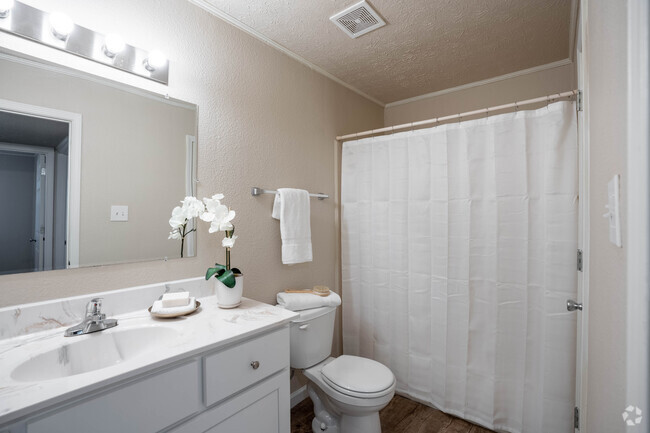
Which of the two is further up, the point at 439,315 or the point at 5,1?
the point at 5,1

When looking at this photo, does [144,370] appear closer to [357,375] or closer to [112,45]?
[357,375]

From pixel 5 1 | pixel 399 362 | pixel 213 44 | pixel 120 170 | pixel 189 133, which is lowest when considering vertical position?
pixel 399 362

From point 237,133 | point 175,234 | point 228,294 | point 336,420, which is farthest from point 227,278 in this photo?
point 336,420

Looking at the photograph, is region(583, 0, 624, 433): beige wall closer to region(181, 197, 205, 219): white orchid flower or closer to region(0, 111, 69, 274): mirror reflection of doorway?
region(181, 197, 205, 219): white orchid flower

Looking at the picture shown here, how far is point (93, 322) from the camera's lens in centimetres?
110

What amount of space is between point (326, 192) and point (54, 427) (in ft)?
6.27

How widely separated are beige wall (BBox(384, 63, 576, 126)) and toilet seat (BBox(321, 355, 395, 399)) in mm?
2184

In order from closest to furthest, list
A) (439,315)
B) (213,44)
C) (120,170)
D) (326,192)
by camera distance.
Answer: (120,170) → (213,44) → (439,315) → (326,192)

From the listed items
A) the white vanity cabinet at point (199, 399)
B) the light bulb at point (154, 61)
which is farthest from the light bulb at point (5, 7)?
the white vanity cabinet at point (199, 399)

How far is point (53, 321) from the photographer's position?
112 centimetres

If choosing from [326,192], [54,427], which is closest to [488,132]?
[326,192]

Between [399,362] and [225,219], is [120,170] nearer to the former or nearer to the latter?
[225,219]

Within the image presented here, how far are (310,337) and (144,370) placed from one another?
1.02 metres

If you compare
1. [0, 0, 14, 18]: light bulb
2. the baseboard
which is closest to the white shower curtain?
the baseboard
